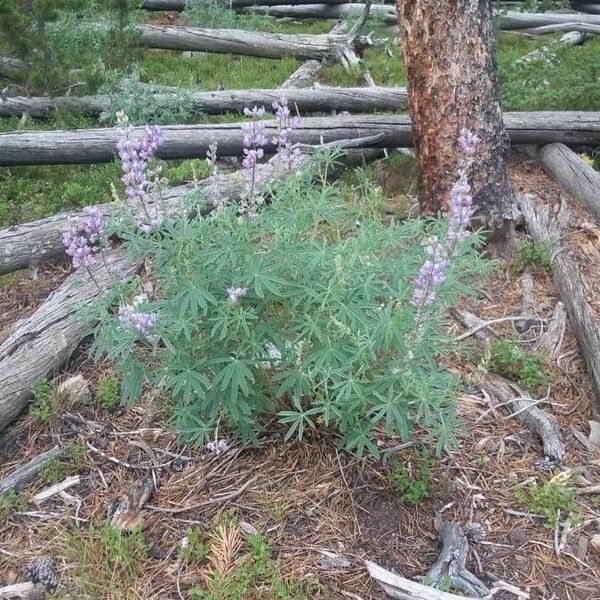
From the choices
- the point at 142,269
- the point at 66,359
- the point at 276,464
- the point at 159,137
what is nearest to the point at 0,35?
the point at 142,269

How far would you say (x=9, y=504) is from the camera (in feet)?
10.6

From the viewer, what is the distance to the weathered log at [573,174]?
18.3 ft

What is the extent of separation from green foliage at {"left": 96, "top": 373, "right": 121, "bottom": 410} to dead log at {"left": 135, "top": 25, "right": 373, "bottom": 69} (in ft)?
24.0

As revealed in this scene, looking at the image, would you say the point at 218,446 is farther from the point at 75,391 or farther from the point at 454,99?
the point at 454,99

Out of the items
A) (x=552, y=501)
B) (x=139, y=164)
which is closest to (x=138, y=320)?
(x=139, y=164)

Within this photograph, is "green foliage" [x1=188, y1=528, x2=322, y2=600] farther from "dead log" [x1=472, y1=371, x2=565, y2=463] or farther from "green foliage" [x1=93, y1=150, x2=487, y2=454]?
"dead log" [x1=472, y1=371, x2=565, y2=463]

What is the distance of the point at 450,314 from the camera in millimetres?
4555

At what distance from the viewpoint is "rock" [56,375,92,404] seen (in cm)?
381

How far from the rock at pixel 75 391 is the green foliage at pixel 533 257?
117 inches

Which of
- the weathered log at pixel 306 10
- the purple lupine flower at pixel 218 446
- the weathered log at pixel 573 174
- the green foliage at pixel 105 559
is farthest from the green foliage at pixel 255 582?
the weathered log at pixel 306 10

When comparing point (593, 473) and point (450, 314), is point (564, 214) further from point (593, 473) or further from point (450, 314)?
point (593, 473)

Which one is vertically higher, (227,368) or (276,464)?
(227,368)

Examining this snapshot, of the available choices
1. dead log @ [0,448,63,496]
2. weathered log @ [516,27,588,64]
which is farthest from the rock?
weathered log @ [516,27,588,64]

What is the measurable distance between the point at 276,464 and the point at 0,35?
6.07m
